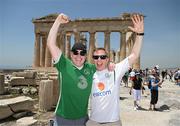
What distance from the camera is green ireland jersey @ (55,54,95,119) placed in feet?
13.4

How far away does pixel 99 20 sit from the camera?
4306 centimetres

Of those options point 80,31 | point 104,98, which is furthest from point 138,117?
point 80,31

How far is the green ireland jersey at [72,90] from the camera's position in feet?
13.4

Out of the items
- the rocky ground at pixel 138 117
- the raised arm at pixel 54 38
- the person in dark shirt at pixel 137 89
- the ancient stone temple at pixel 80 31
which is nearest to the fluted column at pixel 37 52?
the ancient stone temple at pixel 80 31

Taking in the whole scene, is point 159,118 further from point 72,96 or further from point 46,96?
point 72,96

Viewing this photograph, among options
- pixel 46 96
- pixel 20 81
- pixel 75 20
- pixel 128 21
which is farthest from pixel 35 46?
pixel 46 96

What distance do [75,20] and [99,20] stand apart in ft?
11.7

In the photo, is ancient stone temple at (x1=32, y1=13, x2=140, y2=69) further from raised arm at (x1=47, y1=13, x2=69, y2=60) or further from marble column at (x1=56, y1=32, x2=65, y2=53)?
raised arm at (x1=47, y1=13, x2=69, y2=60)

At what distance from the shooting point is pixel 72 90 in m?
4.07

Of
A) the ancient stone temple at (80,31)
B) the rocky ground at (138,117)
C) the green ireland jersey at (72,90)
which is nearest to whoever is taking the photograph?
the green ireland jersey at (72,90)

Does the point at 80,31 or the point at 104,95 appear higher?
the point at 80,31

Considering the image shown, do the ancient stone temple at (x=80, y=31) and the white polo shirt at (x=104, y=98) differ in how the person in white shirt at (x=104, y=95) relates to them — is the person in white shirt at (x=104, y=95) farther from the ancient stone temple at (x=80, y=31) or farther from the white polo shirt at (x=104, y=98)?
the ancient stone temple at (x=80, y=31)

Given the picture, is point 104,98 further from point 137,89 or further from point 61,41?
point 61,41

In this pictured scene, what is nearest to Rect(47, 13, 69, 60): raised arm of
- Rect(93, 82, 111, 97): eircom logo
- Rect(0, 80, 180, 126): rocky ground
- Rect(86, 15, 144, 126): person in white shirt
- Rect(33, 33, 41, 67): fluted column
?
Rect(86, 15, 144, 126): person in white shirt
